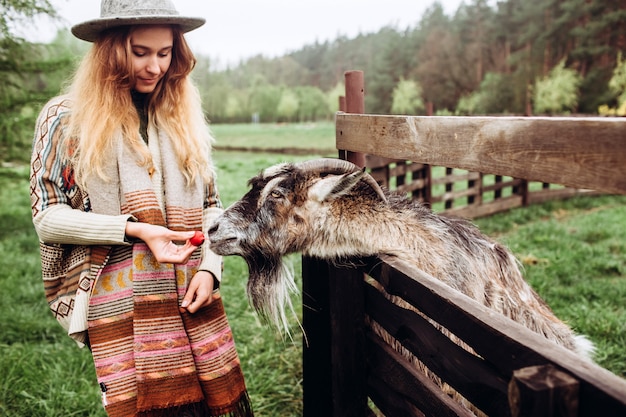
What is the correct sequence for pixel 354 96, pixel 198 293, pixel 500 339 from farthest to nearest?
pixel 354 96
pixel 198 293
pixel 500 339

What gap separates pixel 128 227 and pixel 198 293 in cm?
44

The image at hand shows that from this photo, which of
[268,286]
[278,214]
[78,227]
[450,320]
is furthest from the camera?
[268,286]

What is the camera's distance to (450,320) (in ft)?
5.37

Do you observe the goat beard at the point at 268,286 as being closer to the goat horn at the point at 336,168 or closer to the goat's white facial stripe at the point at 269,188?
the goat's white facial stripe at the point at 269,188

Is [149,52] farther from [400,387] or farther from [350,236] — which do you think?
[400,387]

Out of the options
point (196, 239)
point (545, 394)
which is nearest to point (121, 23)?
point (196, 239)

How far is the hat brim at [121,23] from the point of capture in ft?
7.00

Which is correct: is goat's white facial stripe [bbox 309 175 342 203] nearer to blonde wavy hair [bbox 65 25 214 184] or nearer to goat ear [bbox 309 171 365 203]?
goat ear [bbox 309 171 365 203]

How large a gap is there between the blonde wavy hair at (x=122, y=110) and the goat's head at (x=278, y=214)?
278mm

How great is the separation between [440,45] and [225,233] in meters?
41.8

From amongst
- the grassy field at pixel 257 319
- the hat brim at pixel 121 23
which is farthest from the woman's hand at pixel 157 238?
the grassy field at pixel 257 319

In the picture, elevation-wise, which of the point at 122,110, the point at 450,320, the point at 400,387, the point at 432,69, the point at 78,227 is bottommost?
the point at 400,387

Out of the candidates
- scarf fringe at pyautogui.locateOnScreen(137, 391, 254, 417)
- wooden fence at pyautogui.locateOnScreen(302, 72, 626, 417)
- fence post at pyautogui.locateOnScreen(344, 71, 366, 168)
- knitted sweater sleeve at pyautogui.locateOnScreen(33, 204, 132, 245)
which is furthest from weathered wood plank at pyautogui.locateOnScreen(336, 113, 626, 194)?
scarf fringe at pyautogui.locateOnScreen(137, 391, 254, 417)

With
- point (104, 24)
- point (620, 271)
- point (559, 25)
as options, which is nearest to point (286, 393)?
point (104, 24)
